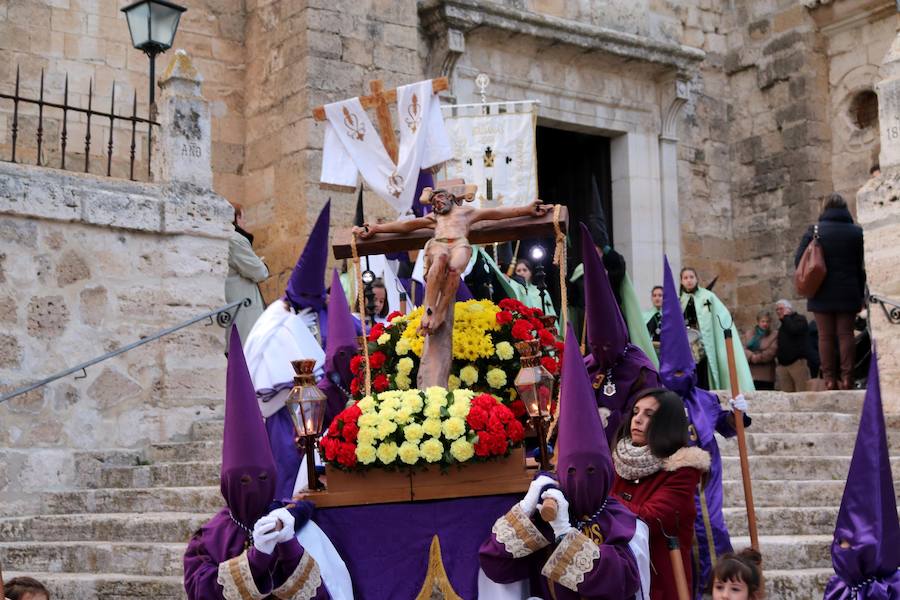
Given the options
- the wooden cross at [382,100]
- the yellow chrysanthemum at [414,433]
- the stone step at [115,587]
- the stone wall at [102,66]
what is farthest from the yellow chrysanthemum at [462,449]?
the stone wall at [102,66]

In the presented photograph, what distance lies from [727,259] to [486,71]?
4264 mm

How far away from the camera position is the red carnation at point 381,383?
5.80 meters

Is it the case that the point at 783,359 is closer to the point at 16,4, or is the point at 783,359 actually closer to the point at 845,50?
the point at 845,50

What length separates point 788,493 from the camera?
8211mm

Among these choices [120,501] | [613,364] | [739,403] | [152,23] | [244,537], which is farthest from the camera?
[152,23]

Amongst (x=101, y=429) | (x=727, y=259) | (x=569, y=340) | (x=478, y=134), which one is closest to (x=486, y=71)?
(x=478, y=134)

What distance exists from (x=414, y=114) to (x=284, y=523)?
539cm

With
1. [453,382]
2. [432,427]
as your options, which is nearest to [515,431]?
[432,427]

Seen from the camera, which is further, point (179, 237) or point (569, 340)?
point (179, 237)

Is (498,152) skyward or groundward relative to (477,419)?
skyward

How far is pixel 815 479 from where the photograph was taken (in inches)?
340

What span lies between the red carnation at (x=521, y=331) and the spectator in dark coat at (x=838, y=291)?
17.7ft

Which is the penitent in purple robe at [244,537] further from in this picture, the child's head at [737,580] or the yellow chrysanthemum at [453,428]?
the child's head at [737,580]

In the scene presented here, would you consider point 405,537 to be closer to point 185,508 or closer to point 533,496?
point 533,496
